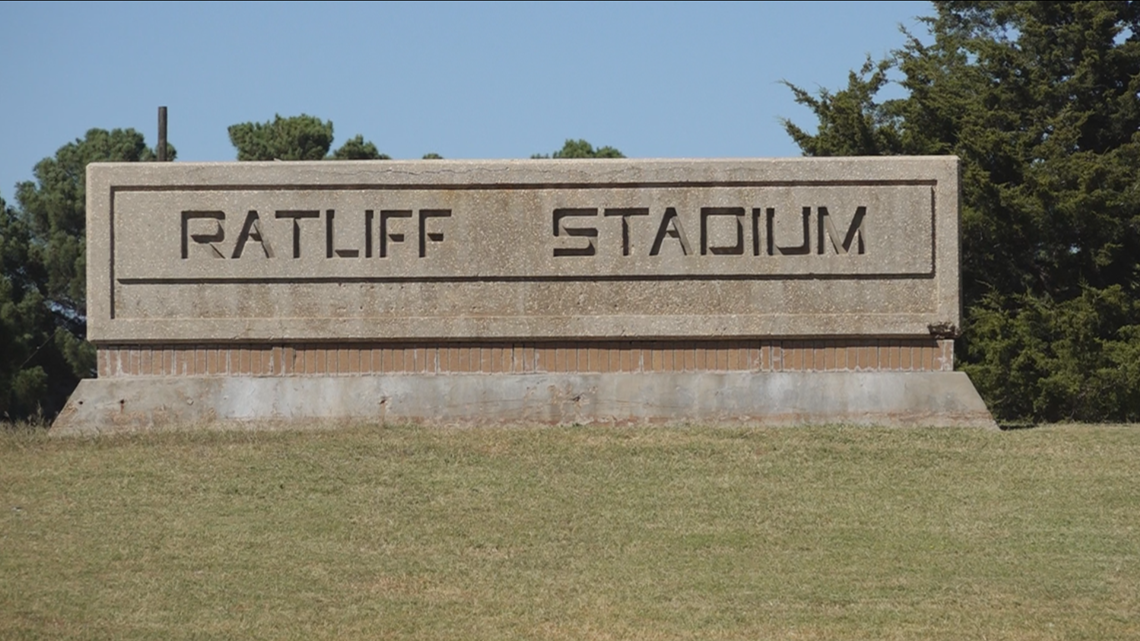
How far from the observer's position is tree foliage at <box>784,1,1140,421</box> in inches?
752

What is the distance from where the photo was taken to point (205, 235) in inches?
569

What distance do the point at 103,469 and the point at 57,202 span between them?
2757 cm

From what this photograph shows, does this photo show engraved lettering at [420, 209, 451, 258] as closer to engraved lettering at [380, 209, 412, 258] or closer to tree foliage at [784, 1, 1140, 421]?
engraved lettering at [380, 209, 412, 258]

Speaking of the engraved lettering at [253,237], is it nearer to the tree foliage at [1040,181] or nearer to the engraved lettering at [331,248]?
the engraved lettering at [331,248]

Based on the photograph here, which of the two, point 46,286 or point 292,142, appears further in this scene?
point 292,142

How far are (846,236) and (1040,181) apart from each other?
6.13 meters

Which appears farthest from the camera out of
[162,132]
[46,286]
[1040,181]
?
[46,286]

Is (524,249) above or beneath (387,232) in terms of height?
beneath

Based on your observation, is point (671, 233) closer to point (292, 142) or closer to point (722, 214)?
point (722, 214)

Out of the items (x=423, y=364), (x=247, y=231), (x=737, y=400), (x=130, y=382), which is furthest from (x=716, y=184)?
(x=130, y=382)

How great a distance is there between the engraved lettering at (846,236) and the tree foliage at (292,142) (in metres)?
30.2

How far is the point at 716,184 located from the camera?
47.4 ft

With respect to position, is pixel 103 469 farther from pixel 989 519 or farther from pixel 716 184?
pixel 989 519

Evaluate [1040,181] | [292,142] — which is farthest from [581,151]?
[1040,181]
